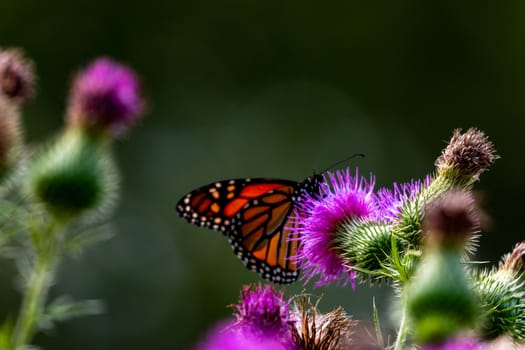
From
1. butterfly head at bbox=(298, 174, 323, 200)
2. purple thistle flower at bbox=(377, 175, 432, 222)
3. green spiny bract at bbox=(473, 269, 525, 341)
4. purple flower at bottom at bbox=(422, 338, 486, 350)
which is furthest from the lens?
butterfly head at bbox=(298, 174, 323, 200)

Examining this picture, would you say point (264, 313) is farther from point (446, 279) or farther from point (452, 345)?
point (452, 345)

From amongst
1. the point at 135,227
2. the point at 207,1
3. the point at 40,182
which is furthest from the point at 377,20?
the point at 40,182

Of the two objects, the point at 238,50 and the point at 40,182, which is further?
the point at 238,50

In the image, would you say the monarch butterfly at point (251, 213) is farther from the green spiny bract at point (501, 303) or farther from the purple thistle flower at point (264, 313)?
the purple thistle flower at point (264, 313)

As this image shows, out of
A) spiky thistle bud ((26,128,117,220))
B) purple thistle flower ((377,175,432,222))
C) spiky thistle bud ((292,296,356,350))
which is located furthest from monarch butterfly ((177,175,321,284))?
spiky thistle bud ((292,296,356,350))

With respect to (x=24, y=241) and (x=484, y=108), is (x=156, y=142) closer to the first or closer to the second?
(x=484, y=108)

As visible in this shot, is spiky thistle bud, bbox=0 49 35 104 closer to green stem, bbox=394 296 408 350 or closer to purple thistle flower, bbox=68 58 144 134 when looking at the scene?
purple thistle flower, bbox=68 58 144 134

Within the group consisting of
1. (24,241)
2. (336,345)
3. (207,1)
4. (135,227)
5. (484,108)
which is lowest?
(336,345)
